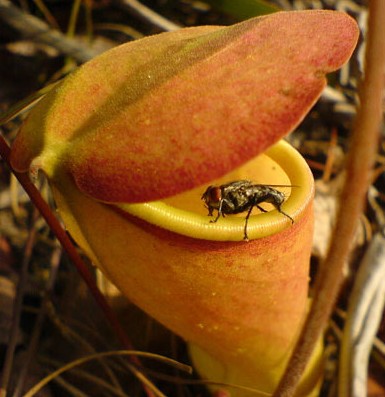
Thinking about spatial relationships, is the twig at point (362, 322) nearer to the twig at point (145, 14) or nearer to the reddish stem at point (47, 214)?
the reddish stem at point (47, 214)

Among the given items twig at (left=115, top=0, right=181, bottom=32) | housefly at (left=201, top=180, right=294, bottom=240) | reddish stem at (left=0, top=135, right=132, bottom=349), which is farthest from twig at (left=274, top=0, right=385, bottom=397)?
twig at (left=115, top=0, right=181, bottom=32)

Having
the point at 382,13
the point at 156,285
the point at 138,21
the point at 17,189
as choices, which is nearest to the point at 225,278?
the point at 156,285

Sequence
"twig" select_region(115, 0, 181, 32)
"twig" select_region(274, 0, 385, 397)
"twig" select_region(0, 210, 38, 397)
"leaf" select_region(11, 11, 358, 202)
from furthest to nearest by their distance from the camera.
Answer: "twig" select_region(115, 0, 181, 32), "twig" select_region(0, 210, 38, 397), "leaf" select_region(11, 11, 358, 202), "twig" select_region(274, 0, 385, 397)

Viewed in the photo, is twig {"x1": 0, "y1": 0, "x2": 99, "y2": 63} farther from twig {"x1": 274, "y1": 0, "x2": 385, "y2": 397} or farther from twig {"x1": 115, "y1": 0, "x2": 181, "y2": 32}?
twig {"x1": 274, "y1": 0, "x2": 385, "y2": 397}

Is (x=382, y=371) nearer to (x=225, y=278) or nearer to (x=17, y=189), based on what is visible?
(x=225, y=278)

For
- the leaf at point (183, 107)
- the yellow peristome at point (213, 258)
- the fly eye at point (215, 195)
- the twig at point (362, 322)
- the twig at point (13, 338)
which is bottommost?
the twig at point (362, 322)

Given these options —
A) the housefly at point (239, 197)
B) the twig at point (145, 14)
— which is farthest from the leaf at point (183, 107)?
the twig at point (145, 14)
